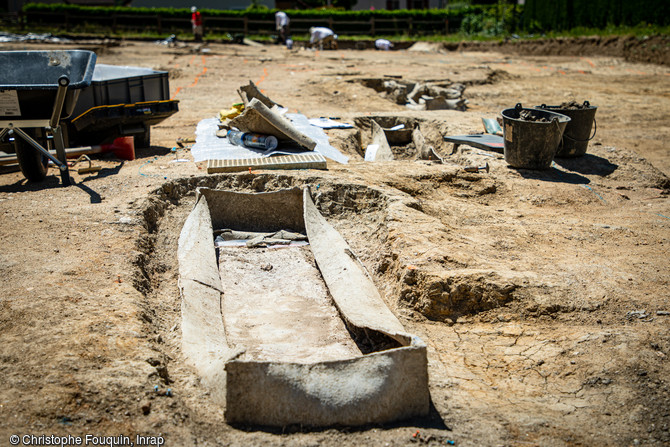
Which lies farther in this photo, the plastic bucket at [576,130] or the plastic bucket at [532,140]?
the plastic bucket at [576,130]

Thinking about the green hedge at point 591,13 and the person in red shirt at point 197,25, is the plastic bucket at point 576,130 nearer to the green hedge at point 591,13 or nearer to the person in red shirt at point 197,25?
the green hedge at point 591,13

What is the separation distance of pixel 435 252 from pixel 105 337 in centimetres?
274

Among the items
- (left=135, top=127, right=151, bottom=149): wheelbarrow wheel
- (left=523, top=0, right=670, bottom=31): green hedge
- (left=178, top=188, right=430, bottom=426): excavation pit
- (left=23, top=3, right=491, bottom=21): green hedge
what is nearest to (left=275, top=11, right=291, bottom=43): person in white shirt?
(left=23, top=3, right=491, bottom=21): green hedge

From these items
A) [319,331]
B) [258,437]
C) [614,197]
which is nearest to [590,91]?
[614,197]

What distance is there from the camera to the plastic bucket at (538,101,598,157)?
779 centimetres

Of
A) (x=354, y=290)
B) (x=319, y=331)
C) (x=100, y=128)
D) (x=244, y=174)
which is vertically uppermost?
(x=100, y=128)

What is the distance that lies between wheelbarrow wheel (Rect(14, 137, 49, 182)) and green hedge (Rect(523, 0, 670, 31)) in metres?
21.0

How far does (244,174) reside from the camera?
6.38m

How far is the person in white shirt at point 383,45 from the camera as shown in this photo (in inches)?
1022

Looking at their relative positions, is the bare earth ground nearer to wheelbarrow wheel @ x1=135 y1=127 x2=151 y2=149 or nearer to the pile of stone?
wheelbarrow wheel @ x1=135 y1=127 x2=151 y2=149

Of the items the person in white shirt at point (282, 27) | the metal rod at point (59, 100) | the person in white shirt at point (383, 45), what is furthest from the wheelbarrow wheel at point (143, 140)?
the person in white shirt at point (383, 45)

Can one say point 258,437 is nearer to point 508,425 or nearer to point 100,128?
point 508,425

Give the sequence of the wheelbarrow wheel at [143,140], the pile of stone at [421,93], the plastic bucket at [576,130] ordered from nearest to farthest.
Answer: the plastic bucket at [576,130], the wheelbarrow wheel at [143,140], the pile of stone at [421,93]

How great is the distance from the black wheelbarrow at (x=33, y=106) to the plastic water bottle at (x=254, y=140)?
204cm
